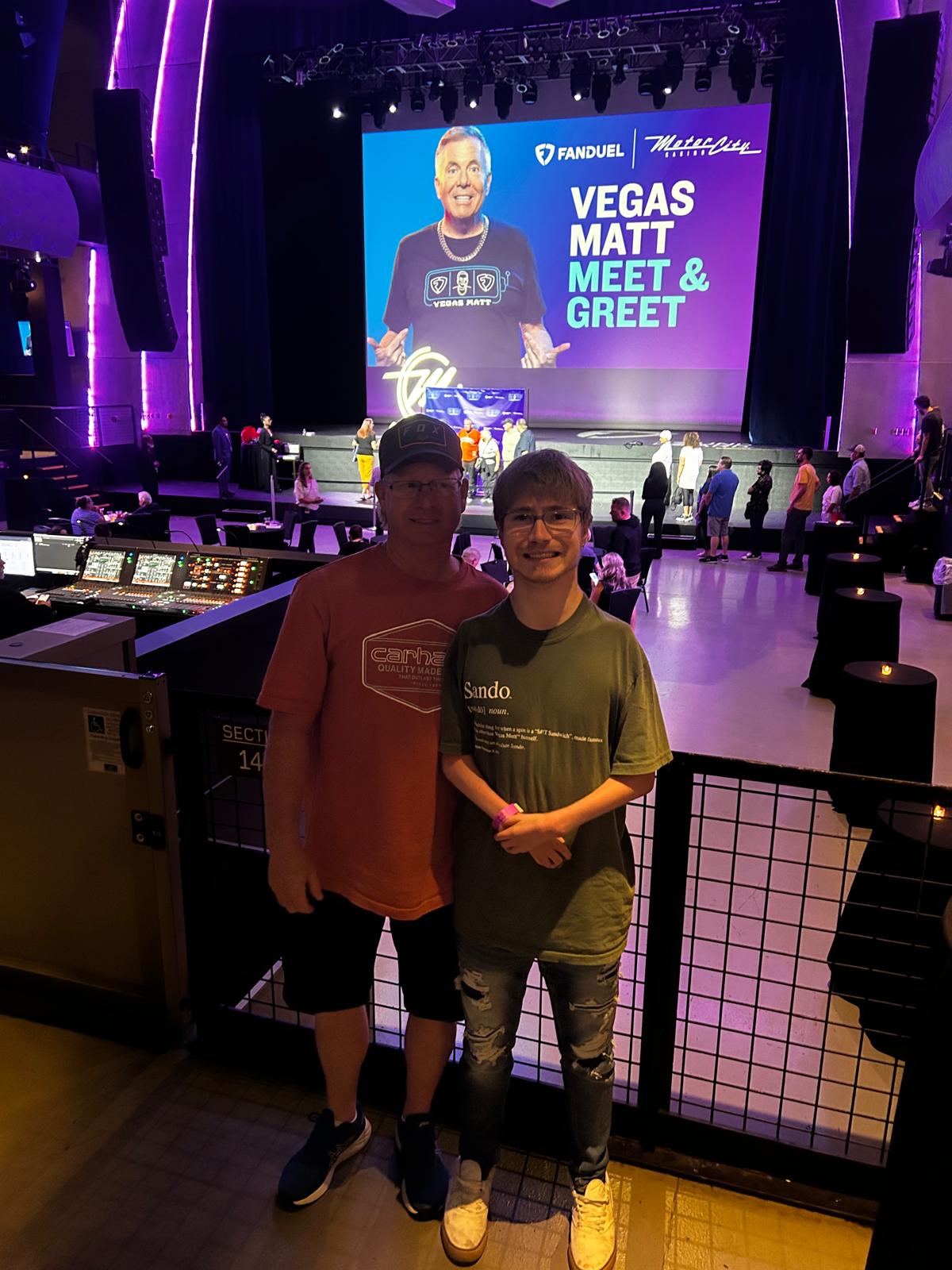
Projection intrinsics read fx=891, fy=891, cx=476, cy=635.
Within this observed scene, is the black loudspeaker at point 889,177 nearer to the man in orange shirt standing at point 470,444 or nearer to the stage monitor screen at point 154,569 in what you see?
the man in orange shirt standing at point 470,444

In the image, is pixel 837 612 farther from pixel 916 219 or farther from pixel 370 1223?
pixel 916 219

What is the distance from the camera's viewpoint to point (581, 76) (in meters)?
14.1

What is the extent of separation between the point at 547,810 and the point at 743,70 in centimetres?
1541

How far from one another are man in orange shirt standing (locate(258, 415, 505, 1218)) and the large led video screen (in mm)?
14525

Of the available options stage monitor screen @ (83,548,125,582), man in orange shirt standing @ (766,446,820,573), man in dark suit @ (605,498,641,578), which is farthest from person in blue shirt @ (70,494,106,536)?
man in orange shirt standing @ (766,446,820,573)

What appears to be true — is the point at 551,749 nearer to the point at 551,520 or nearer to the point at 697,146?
the point at 551,520

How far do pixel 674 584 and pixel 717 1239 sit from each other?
8.95 meters

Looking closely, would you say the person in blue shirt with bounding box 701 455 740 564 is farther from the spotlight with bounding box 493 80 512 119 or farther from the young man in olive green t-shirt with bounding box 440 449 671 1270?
the young man in olive green t-shirt with bounding box 440 449 671 1270

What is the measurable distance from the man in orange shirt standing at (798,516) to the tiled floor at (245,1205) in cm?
989

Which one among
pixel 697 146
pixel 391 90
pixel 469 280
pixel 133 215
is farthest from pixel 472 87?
pixel 133 215

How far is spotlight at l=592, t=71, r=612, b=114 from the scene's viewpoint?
14109mm

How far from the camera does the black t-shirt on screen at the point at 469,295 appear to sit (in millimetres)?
15742

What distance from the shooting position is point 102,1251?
198 centimetres

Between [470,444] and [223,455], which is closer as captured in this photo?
[470,444]
